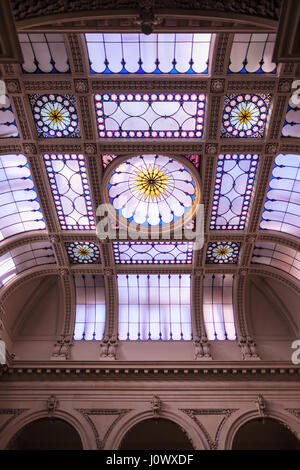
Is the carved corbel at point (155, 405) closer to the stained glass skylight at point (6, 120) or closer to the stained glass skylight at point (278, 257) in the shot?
the stained glass skylight at point (278, 257)

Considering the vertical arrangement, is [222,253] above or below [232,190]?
below

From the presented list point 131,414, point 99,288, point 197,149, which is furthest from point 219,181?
point 131,414

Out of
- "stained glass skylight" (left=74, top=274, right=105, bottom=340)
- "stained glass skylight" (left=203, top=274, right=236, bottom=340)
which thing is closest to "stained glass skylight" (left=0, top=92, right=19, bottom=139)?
"stained glass skylight" (left=74, top=274, right=105, bottom=340)

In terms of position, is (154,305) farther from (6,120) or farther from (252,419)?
(6,120)

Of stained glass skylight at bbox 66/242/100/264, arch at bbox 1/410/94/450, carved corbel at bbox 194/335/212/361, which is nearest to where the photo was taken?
arch at bbox 1/410/94/450

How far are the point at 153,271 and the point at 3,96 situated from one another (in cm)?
1007

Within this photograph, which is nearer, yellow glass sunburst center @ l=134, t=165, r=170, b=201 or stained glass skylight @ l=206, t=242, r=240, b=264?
yellow glass sunburst center @ l=134, t=165, r=170, b=201

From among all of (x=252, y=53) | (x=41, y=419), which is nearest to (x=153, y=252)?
(x=41, y=419)

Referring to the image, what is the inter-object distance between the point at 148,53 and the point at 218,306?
12231 millimetres

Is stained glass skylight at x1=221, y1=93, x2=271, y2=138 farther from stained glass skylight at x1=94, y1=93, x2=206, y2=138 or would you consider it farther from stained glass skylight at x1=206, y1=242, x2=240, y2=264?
stained glass skylight at x1=206, y1=242, x2=240, y2=264

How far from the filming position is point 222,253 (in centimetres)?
1833

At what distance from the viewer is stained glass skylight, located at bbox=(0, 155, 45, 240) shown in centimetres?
1487

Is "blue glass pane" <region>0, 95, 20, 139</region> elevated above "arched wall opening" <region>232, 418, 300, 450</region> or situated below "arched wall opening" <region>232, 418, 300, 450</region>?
above

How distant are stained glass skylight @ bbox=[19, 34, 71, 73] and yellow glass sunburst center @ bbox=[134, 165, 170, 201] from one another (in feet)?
16.1
